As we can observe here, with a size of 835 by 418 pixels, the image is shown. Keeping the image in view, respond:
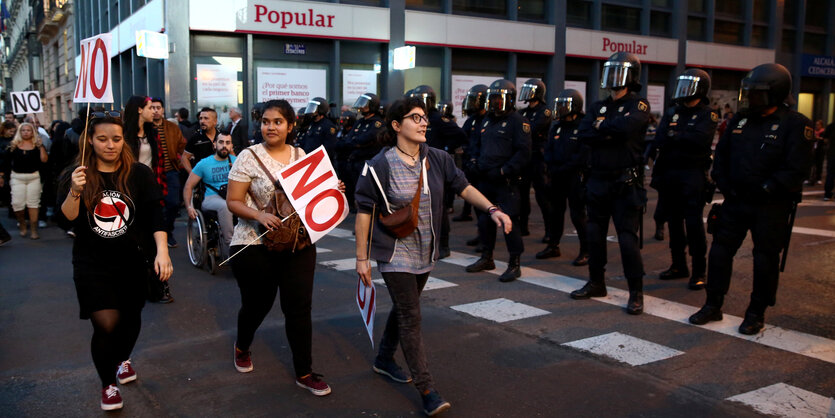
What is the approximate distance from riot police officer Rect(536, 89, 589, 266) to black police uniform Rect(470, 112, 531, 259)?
1.19 meters

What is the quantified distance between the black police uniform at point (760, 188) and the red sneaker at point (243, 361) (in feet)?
12.1

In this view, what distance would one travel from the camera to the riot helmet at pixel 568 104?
881 cm

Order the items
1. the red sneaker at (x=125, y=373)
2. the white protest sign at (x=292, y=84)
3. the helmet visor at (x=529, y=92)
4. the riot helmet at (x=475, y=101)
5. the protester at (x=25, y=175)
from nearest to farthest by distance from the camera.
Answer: the red sneaker at (x=125, y=373), the helmet visor at (x=529, y=92), the riot helmet at (x=475, y=101), the protester at (x=25, y=175), the white protest sign at (x=292, y=84)

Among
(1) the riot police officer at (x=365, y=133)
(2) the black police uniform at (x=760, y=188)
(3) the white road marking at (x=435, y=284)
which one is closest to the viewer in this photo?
(2) the black police uniform at (x=760, y=188)

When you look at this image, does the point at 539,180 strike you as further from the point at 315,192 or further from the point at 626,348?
the point at 315,192

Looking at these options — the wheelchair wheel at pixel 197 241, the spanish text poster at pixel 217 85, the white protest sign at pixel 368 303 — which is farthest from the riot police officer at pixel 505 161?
the spanish text poster at pixel 217 85

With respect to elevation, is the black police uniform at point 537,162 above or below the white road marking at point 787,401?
above

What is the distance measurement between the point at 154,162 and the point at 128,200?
430 cm

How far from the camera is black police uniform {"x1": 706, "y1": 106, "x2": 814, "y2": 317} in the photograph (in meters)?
5.24

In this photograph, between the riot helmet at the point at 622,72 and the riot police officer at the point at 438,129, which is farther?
the riot police officer at the point at 438,129

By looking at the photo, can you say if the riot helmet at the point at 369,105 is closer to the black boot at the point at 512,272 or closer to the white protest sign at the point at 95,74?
the black boot at the point at 512,272

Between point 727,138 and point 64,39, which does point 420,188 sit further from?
point 64,39

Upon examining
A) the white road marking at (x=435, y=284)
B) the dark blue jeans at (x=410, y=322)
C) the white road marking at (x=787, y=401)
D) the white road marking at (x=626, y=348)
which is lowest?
the white road marking at (x=435, y=284)

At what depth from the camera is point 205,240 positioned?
8039mm
